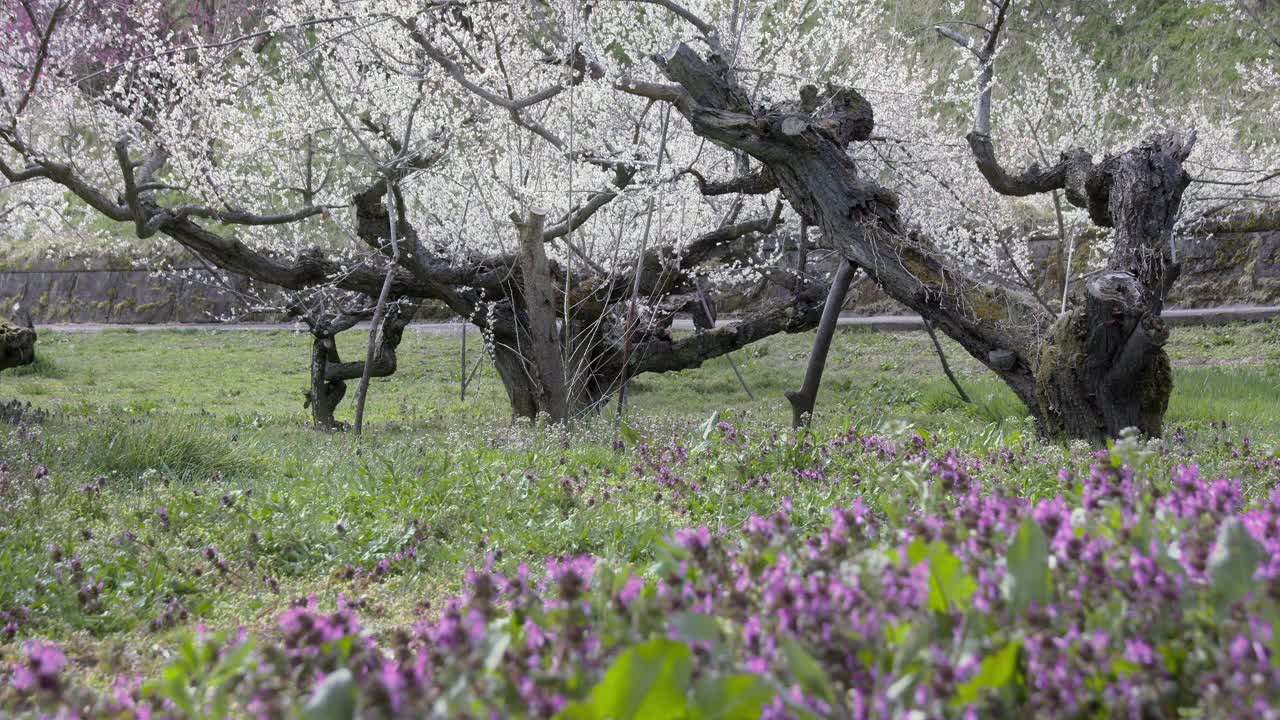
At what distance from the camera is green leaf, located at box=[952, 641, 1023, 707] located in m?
1.38

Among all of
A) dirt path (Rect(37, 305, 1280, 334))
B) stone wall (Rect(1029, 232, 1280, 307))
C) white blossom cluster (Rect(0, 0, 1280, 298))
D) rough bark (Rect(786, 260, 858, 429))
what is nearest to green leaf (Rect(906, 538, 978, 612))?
rough bark (Rect(786, 260, 858, 429))

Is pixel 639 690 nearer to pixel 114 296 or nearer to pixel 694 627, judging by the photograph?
pixel 694 627

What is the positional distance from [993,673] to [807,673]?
0.27 m

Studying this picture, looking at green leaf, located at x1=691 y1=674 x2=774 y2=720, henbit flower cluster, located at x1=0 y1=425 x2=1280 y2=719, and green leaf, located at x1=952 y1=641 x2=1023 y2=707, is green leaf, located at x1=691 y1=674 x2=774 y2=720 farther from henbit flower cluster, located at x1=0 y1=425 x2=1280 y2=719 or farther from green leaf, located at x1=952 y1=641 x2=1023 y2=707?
green leaf, located at x1=952 y1=641 x2=1023 y2=707

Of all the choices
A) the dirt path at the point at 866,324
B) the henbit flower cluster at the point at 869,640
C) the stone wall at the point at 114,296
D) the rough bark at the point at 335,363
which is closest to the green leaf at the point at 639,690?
the henbit flower cluster at the point at 869,640

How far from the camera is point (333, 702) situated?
1.27m

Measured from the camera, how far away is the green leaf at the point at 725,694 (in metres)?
1.25

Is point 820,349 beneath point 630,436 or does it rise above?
above

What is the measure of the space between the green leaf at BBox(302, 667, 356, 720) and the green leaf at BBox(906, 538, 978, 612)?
894 mm

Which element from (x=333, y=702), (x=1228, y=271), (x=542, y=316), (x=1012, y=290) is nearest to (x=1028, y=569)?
(x=333, y=702)

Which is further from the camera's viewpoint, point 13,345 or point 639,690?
point 13,345

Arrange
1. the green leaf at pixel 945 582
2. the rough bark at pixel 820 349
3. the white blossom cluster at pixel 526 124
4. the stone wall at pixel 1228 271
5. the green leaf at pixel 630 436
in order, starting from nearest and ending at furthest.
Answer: the green leaf at pixel 945 582, the green leaf at pixel 630 436, the rough bark at pixel 820 349, the white blossom cluster at pixel 526 124, the stone wall at pixel 1228 271

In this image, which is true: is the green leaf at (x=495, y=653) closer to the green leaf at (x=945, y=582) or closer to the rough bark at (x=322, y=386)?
the green leaf at (x=945, y=582)

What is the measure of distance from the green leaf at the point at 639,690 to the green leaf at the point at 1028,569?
59 centimetres
